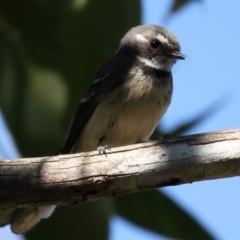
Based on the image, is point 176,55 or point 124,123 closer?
point 124,123

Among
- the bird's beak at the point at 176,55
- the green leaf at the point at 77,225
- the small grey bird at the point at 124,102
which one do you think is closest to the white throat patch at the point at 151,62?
the small grey bird at the point at 124,102

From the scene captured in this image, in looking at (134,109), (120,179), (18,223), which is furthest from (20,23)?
(120,179)

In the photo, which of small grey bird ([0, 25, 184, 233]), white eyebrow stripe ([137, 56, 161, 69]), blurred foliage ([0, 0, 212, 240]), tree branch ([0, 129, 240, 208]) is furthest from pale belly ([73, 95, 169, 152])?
tree branch ([0, 129, 240, 208])

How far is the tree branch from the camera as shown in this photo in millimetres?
3516

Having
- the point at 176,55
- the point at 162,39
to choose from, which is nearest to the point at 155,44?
the point at 162,39

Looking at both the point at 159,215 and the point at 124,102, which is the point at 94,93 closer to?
the point at 124,102

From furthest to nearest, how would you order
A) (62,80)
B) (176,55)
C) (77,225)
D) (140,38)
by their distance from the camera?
(140,38) < (176,55) < (62,80) < (77,225)

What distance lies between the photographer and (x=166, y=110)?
15.8ft

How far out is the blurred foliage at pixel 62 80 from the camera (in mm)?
4539

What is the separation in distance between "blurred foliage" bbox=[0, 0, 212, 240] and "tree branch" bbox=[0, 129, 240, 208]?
0.90 metres

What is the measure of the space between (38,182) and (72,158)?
218 millimetres

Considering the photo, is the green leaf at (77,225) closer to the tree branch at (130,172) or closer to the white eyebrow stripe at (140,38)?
the tree branch at (130,172)

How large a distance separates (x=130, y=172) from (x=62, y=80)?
4.75ft

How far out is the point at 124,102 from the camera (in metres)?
4.62
